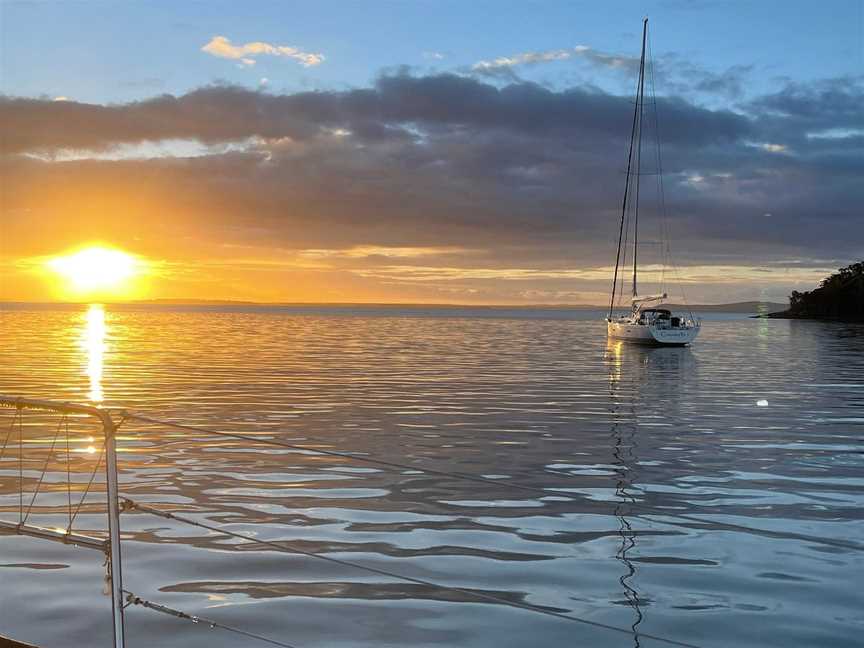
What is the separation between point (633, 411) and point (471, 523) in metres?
17.6

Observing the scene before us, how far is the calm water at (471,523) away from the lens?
31.3 ft

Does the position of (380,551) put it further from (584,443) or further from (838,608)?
(584,443)

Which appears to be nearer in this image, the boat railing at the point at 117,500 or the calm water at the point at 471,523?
the boat railing at the point at 117,500

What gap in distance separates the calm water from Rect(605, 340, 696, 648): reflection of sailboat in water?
0.31ft

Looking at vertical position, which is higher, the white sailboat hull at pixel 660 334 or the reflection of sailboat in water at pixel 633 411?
the white sailboat hull at pixel 660 334

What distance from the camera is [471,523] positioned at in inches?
545

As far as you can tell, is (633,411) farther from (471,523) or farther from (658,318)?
(658,318)

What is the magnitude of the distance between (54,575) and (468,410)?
19.4 metres

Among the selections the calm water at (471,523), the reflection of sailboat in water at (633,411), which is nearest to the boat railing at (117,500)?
the calm water at (471,523)

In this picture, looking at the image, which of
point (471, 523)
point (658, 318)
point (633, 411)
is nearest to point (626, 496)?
point (471, 523)

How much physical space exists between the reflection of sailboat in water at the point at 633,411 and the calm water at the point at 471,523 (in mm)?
94

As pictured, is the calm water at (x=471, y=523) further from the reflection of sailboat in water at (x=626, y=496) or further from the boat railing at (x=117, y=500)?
the boat railing at (x=117, y=500)

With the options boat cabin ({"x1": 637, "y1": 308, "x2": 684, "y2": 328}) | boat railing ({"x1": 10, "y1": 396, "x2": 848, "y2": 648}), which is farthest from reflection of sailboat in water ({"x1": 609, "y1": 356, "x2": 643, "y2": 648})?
boat cabin ({"x1": 637, "y1": 308, "x2": 684, "y2": 328})

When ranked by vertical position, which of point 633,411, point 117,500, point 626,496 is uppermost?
point 117,500
